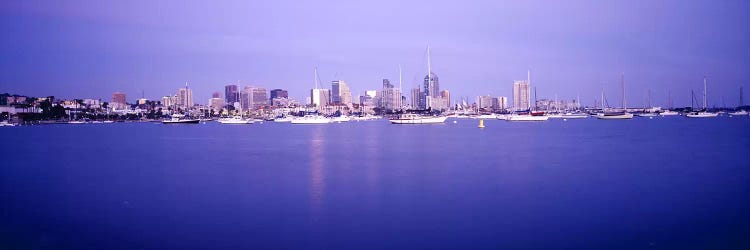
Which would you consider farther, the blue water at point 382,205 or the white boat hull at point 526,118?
the white boat hull at point 526,118

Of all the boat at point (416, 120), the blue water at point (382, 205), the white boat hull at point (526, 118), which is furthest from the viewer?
the white boat hull at point (526, 118)

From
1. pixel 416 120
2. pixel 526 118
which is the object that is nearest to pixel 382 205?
pixel 416 120

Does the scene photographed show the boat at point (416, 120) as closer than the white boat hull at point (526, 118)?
Yes

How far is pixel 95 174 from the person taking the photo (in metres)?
24.4

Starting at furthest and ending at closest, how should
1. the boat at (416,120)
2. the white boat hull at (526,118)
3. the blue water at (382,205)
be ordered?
1. the white boat hull at (526,118)
2. the boat at (416,120)
3. the blue water at (382,205)

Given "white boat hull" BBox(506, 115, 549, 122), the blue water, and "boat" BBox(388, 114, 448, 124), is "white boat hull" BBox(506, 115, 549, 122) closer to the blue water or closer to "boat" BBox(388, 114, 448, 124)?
"boat" BBox(388, 114, 448, 124)

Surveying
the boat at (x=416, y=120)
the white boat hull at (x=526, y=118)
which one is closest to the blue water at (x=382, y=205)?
the boat at (x=416, y=120)

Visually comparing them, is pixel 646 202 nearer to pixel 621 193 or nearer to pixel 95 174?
pixel 621 193

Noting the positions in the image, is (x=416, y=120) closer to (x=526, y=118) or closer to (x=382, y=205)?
(x=526, y=118)

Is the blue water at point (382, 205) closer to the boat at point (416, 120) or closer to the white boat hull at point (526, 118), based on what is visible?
the boat at point (416, 120)

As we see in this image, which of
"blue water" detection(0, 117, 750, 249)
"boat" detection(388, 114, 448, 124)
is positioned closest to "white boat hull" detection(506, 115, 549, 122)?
"boat" detection(388, 114, 448, 124)

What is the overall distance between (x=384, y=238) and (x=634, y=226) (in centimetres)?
596

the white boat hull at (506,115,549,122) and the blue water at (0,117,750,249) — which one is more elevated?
the white boat hull at (506,115,549,122)

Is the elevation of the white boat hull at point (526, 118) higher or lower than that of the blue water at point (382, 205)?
higher
